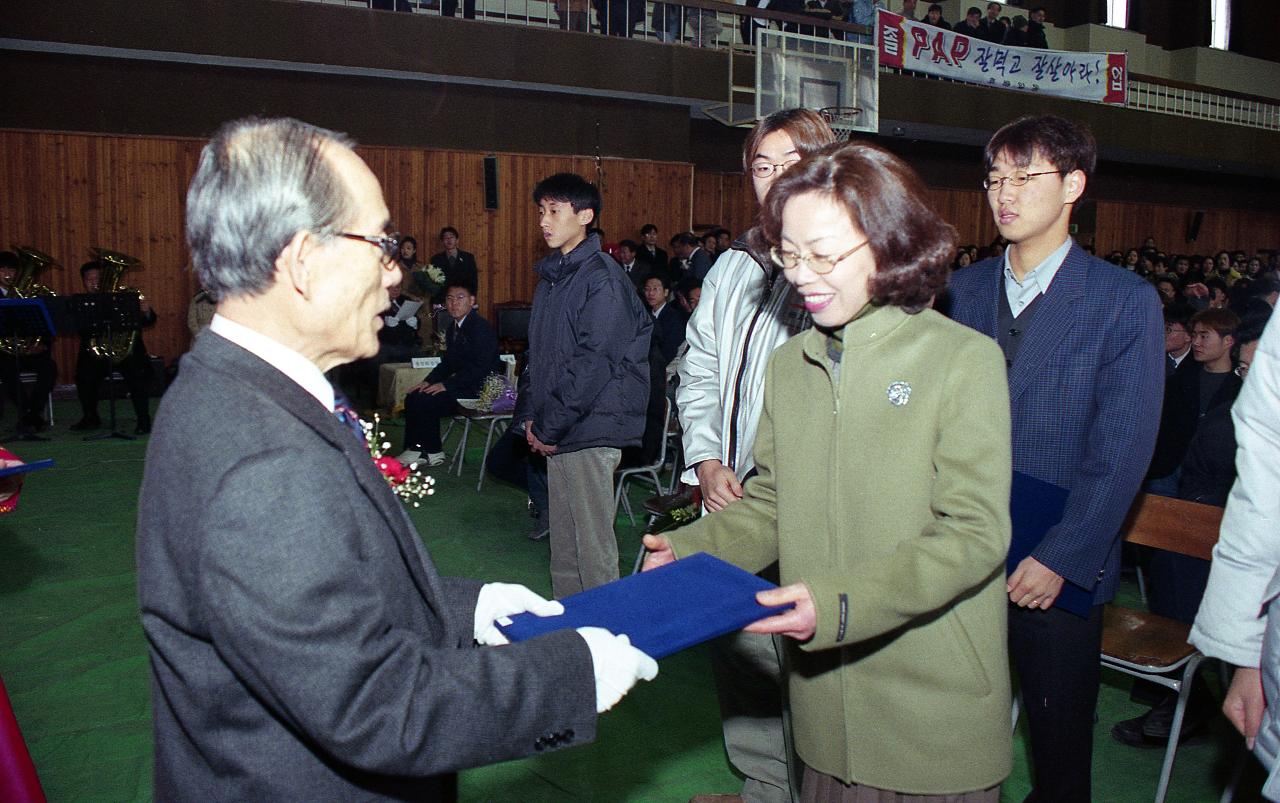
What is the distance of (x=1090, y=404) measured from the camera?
229 centimetres

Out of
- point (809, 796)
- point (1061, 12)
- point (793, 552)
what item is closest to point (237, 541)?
point (793, 552)

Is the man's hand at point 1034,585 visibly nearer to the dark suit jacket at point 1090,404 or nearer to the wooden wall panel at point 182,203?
the dark suit jacket at point 1090,404

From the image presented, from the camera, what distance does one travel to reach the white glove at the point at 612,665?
4.42 feet

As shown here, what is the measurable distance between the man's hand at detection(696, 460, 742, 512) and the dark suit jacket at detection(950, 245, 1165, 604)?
687 mm

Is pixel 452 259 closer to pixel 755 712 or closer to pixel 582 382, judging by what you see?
pixel 582 382

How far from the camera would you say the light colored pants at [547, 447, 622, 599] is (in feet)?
13.3

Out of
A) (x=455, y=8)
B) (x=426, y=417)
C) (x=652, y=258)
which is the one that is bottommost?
(x=426, y=417)

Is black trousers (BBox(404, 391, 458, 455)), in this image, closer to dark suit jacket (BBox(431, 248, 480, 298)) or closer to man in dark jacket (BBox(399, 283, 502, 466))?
man in dark jacket (BBox(399, 283, 502, 466))

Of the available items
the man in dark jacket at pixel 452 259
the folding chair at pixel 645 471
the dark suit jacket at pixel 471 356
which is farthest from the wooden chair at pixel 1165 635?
the man in dark jacket at pixel 452 259

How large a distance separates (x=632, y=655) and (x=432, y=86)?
12.0 m

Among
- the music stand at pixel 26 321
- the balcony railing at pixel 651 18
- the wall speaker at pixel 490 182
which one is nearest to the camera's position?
the music stand at pixel 26 321

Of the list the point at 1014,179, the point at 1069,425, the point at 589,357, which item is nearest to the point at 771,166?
the point at 1014,179

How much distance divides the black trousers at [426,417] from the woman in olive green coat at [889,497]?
5.70 metres

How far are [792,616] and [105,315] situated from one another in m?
8.10
